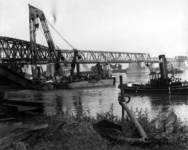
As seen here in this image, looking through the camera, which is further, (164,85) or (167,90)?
(164,85)

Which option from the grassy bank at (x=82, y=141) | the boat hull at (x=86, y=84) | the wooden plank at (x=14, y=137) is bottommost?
the grassy bank at (x=82, y=141)

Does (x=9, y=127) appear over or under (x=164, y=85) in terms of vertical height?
under

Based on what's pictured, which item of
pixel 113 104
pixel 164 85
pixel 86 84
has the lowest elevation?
pixel 113 104

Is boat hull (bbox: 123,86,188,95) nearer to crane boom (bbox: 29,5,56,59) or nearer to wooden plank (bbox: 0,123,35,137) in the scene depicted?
wooden plank (bbox: 0,123,35,137)

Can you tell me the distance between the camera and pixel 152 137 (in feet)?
22.2

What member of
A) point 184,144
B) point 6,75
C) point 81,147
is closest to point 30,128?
point 81,147

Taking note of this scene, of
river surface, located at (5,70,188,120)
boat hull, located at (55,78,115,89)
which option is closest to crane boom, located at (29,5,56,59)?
boat hull, located at (55,78,115,89)

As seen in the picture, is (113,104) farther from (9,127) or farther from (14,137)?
(14,137)

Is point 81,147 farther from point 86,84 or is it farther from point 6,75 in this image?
point 86,84

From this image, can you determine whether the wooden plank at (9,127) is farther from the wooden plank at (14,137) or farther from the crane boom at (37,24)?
the crane boom at (37,24)

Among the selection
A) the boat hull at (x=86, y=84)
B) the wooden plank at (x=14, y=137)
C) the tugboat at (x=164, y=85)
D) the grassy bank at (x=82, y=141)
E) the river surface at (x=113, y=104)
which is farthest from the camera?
the boat hull at (x=86, y=84)

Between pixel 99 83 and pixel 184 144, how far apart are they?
203 ft

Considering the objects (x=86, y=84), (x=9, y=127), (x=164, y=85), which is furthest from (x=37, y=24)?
(x=9, y=127)

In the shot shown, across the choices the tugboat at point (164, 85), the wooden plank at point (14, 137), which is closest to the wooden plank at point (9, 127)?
the wooden plank at point (14, 137)
